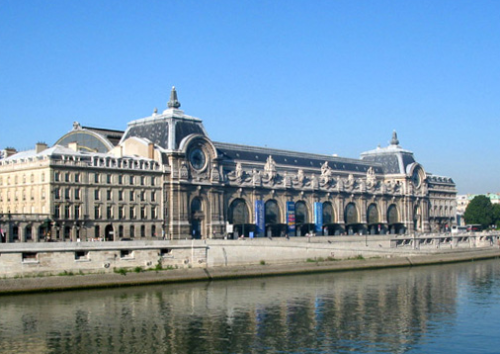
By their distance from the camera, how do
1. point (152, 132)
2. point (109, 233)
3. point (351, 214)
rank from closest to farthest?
1. point (109, 233)
2. point (152, 132)
3. point (351, 214)

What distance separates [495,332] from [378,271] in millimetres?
45494

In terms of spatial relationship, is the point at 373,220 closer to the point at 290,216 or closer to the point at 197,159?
the point at 290,216

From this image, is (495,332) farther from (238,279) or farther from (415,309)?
(238,279)

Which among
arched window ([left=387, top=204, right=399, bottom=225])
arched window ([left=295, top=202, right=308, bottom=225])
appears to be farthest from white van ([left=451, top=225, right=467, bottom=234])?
arched window ([left=295, top=202, right=308, bottom=225])

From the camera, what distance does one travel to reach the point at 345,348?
4625 centimetres

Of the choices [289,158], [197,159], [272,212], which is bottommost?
[272,212]

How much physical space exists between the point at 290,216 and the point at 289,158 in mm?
14409

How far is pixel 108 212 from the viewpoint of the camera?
9606cm

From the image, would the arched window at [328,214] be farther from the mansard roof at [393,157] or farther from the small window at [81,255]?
the small window at [81,255]

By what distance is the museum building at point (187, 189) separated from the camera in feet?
301

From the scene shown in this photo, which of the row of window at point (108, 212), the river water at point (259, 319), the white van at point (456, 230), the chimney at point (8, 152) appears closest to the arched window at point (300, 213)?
the white van at point (456, 230)

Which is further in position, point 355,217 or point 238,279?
point 355,217

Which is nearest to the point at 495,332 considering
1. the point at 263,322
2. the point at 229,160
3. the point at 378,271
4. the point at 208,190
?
the point at 263,322

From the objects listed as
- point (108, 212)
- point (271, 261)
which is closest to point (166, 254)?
point (271, 261)
